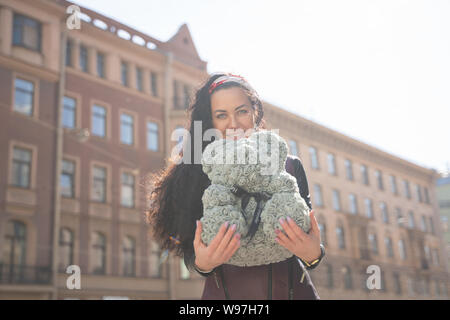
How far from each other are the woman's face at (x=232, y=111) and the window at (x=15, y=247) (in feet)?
51.7

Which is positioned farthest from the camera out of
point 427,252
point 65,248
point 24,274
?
point 427,252

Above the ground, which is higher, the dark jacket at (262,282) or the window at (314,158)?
the window at (314,158)

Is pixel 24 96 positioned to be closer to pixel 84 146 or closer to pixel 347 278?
pixel 84 146

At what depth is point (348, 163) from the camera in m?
34.1

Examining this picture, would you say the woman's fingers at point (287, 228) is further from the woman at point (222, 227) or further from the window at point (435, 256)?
the window at point (435, 256)

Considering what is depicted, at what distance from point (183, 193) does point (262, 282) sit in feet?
1.85

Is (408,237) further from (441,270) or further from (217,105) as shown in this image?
(217,105)

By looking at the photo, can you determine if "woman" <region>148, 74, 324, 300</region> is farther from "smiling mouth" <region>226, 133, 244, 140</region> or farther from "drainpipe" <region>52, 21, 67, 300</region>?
"drainpipe" <region>52, 21, 67, 300</region>

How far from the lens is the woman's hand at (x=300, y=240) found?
5.37 ft

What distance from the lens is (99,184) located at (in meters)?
19.8

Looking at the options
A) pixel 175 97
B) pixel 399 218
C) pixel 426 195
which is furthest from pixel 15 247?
pixel 426 195

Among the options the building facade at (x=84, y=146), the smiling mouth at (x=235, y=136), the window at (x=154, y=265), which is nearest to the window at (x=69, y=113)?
the building facade at (x=84, y=146)
